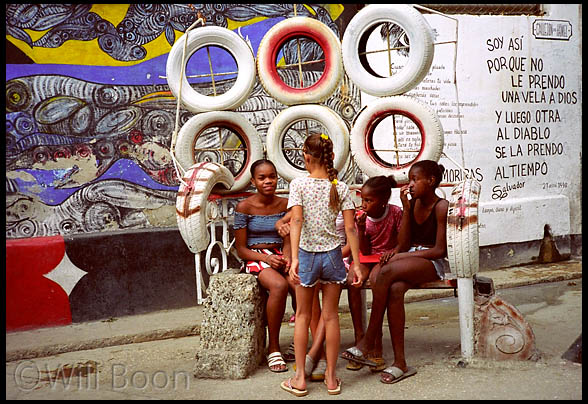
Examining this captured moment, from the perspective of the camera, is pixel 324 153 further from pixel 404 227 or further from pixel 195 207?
pixel 195 207

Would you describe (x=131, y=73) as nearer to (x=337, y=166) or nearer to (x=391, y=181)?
(x=337, y=166)

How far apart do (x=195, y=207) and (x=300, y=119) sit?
1357mm

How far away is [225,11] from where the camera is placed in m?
6.70

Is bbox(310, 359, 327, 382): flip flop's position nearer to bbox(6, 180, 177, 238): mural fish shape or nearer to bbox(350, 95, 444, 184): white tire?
bbox(350, 95, 444, 184): white tire

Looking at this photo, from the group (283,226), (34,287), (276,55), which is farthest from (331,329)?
(34,287)

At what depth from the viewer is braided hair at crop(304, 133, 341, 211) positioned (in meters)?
3.84

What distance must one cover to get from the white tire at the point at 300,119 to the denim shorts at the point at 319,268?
146 cm

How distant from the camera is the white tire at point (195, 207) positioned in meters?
4.45

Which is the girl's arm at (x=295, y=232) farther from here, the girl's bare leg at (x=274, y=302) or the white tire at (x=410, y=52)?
the white tire at (x=410, y=52)

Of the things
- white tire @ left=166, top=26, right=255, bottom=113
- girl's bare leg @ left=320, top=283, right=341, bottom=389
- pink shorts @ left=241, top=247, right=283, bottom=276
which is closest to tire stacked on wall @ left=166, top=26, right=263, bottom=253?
white tire @ left=166, top=26, right=255, bottom=113

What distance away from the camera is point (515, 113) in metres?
7.63

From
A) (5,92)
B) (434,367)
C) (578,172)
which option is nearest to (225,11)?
(5,92)

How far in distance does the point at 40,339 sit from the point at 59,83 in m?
2.58

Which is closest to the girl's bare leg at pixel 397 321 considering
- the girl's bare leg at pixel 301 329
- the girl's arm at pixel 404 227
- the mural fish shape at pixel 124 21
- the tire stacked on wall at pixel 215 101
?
the girl's arm at pixel 404 227
